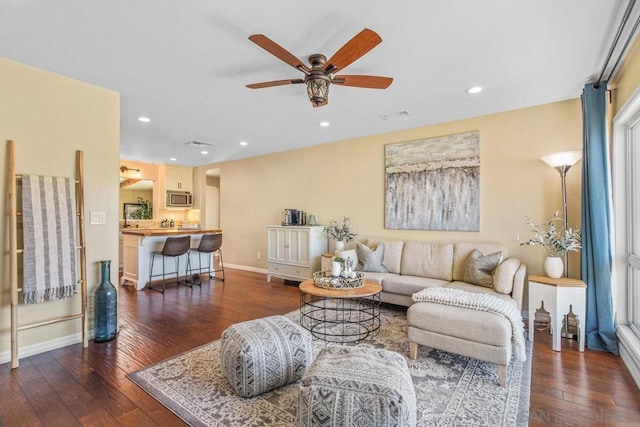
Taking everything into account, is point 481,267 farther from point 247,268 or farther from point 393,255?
point 247,268

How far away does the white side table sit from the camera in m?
2.90

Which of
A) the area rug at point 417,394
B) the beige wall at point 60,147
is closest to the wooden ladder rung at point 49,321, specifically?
the beige wall at point 60,147

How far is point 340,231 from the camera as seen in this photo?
5086 millimetres

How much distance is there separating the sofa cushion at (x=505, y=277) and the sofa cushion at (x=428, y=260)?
2.21 feet

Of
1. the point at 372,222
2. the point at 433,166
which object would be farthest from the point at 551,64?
the point at 372,222

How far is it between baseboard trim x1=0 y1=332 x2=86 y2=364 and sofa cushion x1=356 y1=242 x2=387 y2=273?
3.36 meters

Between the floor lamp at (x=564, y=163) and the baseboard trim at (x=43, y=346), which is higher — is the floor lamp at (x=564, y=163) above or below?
above

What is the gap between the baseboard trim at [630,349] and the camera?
235 centimetres

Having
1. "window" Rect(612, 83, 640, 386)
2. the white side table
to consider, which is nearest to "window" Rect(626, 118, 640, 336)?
"window" Rect(612, 83, 640, 386)

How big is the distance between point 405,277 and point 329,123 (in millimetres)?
2412

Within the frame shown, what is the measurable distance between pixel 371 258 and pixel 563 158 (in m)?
2.50

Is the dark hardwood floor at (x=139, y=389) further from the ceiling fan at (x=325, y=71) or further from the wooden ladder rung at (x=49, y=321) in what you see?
the ceiling fan at (x=325, y=71)

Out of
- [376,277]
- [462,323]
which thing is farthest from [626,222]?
[376,277]

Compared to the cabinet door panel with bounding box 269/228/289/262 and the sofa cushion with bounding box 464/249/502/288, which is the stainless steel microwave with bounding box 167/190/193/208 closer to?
the cabinet door panel with bounding box 269/228/289/262
